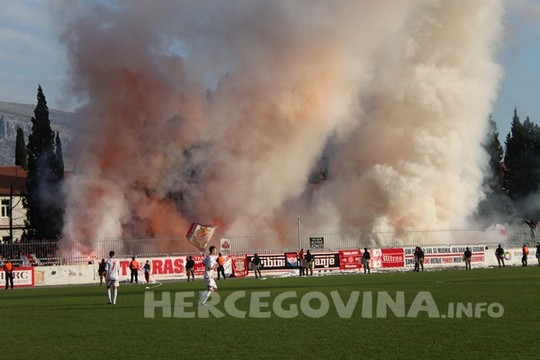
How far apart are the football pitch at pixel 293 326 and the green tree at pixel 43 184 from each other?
32.0 meters

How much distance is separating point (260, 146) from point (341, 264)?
11.2 metres

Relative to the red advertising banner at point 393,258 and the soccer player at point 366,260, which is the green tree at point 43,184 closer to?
the soccer player at point 366,260

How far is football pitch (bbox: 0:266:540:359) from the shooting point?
50.1 feet

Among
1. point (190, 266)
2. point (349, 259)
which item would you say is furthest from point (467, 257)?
point (190, 266)

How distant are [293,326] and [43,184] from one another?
51.0 meters

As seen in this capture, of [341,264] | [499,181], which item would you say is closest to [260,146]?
[341,264]

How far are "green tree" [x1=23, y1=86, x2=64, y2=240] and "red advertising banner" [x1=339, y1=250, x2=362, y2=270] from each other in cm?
2004

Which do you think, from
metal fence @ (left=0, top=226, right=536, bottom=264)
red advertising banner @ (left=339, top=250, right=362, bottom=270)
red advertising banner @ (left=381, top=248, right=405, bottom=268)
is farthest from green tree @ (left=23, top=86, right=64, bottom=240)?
red advertising banner @ (left=381, top=248, right=405, bottom=268)

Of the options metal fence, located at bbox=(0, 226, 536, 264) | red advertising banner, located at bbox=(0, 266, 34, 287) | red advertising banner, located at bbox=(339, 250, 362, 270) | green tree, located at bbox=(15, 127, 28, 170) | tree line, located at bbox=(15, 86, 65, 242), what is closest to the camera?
red advertising banner, located at bbox=(0, 266, 34, 287)

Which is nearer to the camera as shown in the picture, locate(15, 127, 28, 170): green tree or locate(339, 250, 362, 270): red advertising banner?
locate(339, 250, 362, 270): red advertising banner

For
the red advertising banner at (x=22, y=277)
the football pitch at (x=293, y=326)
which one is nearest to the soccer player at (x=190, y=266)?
the red advertising banner at (x=22, y=277)

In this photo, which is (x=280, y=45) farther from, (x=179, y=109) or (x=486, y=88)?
(x=486, y=88)

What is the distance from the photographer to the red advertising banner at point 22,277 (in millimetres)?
50281

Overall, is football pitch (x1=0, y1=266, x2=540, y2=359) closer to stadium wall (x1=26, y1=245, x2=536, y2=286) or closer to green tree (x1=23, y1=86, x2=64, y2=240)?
stadium wall (x1=26, y1=245, x2=536, y2=286)
